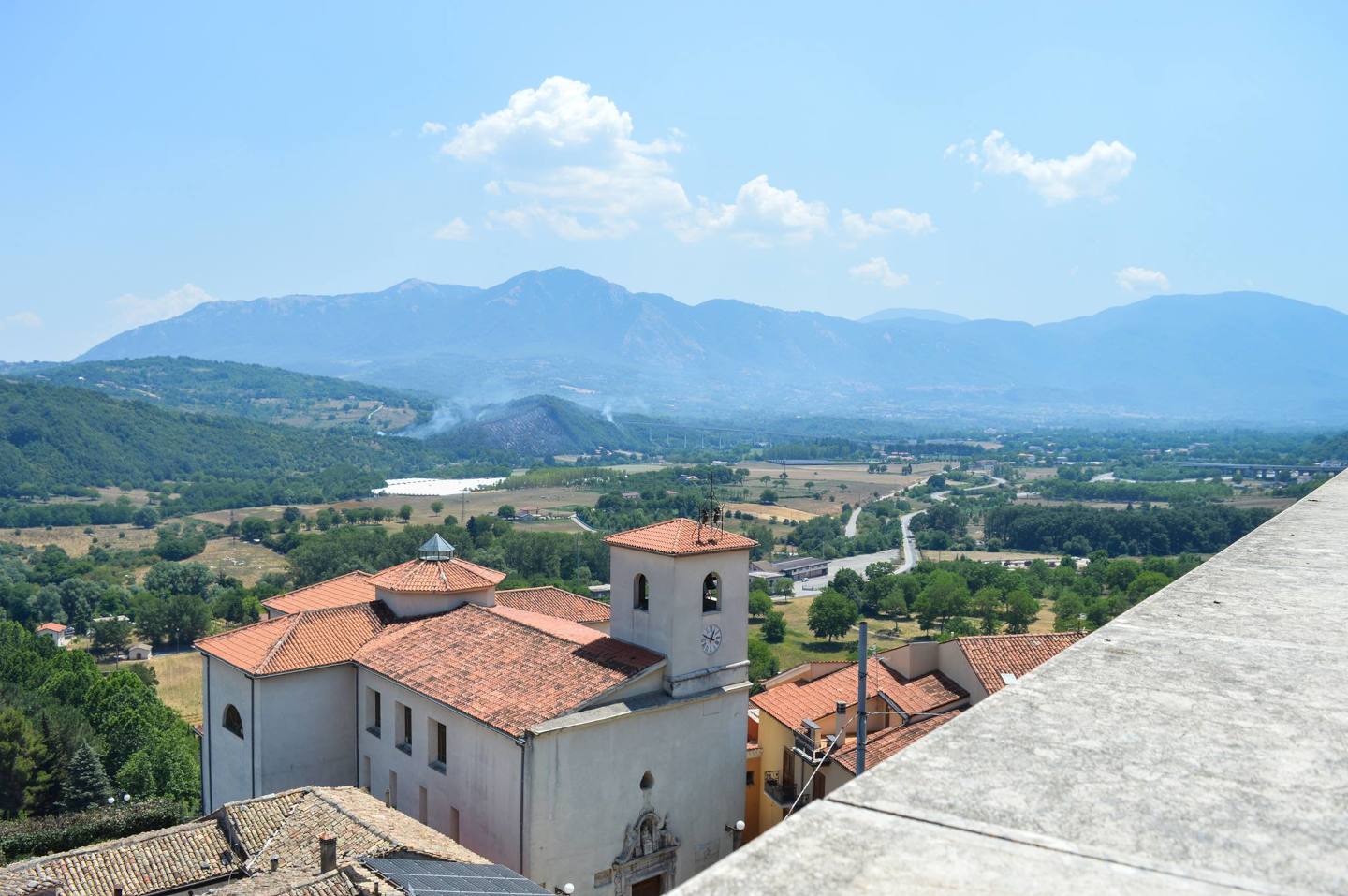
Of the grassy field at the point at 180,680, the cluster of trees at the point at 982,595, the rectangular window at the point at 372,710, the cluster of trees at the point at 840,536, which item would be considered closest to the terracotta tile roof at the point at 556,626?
the rectangular window at the point at 372,710

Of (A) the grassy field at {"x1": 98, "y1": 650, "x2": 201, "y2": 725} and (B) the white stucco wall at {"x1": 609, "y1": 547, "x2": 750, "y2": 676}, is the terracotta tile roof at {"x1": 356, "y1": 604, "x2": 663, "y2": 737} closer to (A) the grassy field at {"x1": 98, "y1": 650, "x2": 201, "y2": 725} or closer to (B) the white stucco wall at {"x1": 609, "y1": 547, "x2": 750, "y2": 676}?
(B) the white stucco wall at {"x1": 609, "y1": 547, "x2": 750, "y2": 676}

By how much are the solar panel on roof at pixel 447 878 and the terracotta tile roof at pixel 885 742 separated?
275 inches

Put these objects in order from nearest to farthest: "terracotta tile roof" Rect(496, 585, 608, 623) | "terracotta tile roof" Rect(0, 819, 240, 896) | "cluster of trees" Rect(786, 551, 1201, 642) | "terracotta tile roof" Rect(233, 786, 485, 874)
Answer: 1. "terracotta tile roof" Rect(233, 786, 485, 874)
2. "terracotta tile roof" Rect(0, 819, 240, 896)
3. "terracotta tile roof" Rect(496, 585, 608, 623)
4. "cluster of trees" Rect(786, 551, 1201, 642)

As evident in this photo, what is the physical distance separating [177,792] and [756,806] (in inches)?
701

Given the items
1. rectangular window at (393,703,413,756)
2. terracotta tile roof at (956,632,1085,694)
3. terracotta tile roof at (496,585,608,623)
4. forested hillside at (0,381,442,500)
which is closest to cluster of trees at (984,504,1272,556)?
terracotta tile roof at (956,632,1085,694)

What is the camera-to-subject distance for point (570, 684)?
1822 centimetres

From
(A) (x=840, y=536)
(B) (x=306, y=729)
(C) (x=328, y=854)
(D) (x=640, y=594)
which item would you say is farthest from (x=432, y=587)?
→ (A) (x=840, y=536)

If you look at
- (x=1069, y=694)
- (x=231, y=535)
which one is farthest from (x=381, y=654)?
(x=231, y=535)

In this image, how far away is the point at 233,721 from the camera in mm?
21953

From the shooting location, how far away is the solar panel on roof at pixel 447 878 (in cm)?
1396

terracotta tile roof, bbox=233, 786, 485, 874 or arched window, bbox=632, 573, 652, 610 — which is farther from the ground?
arched window, bbox=632, 573, 652, 610

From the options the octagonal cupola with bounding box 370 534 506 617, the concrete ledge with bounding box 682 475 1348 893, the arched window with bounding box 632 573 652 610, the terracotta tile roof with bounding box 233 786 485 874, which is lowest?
the terracotta tile roof with bounding box 233 786 485 874

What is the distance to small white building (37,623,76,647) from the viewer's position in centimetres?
5962

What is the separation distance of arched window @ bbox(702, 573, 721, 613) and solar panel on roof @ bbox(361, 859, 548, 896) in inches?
241
